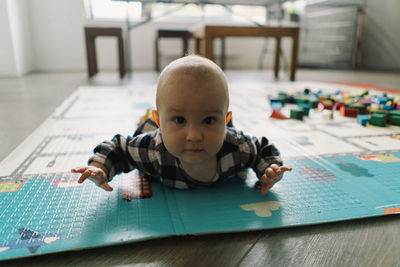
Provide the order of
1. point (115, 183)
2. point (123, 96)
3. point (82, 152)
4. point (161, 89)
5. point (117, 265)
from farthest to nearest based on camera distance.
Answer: point (123, 96), point (82, 152), point (115, 183), point (161, 89), point (117, 265)

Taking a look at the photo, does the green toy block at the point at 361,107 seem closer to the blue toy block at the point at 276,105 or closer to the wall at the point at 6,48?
the blue toy block at the point at 276,105

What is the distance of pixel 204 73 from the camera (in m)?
0.50

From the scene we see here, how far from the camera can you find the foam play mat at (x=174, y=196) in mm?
479

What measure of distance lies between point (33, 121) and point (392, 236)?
3.76ft

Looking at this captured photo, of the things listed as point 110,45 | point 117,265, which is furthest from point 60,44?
point 117,265

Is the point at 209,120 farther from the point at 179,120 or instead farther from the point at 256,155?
the point at 256,155

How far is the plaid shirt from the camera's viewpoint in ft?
2.00

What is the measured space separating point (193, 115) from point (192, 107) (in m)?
0.01

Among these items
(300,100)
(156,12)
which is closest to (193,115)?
(300,100)

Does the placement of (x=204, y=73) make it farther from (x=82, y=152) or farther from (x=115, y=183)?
(x=82, y=152)

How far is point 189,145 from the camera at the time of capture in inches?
20.2

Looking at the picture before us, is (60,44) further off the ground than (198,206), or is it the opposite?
(60,44)

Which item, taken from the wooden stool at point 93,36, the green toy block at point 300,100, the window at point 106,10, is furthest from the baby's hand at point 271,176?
the window at point 106,10

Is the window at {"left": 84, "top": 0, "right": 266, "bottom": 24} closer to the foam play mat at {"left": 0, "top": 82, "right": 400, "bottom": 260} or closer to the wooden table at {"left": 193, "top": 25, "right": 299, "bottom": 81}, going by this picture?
the wooden table at {"left": 193, "top": 25, "right": 299, "bottom": 81}
